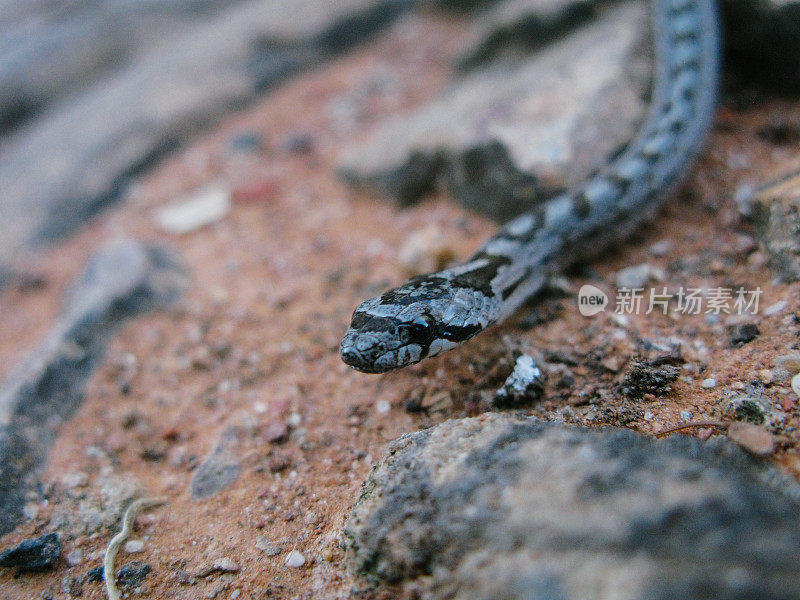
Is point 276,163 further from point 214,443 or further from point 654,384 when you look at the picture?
point 654,384

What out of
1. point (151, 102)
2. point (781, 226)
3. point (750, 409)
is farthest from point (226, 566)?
point (151, 102)

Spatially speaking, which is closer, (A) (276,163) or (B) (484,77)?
(B) (484,77)

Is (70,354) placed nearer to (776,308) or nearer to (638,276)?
(638,276)

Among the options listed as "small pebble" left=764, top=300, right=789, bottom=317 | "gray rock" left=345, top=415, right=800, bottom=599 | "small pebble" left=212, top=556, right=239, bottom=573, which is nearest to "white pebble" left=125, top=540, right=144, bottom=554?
"small pebble" left=212, top=556, right=239, bottom=573

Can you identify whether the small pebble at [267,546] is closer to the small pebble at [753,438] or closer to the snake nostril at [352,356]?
the snake nostril at [352,356]

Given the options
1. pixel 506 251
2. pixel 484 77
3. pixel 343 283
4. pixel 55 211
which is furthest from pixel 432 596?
pixel 55 211

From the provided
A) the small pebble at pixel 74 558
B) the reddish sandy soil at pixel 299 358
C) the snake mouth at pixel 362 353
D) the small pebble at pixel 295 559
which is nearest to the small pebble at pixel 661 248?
the reddish sandy soil at pixel 299 358
